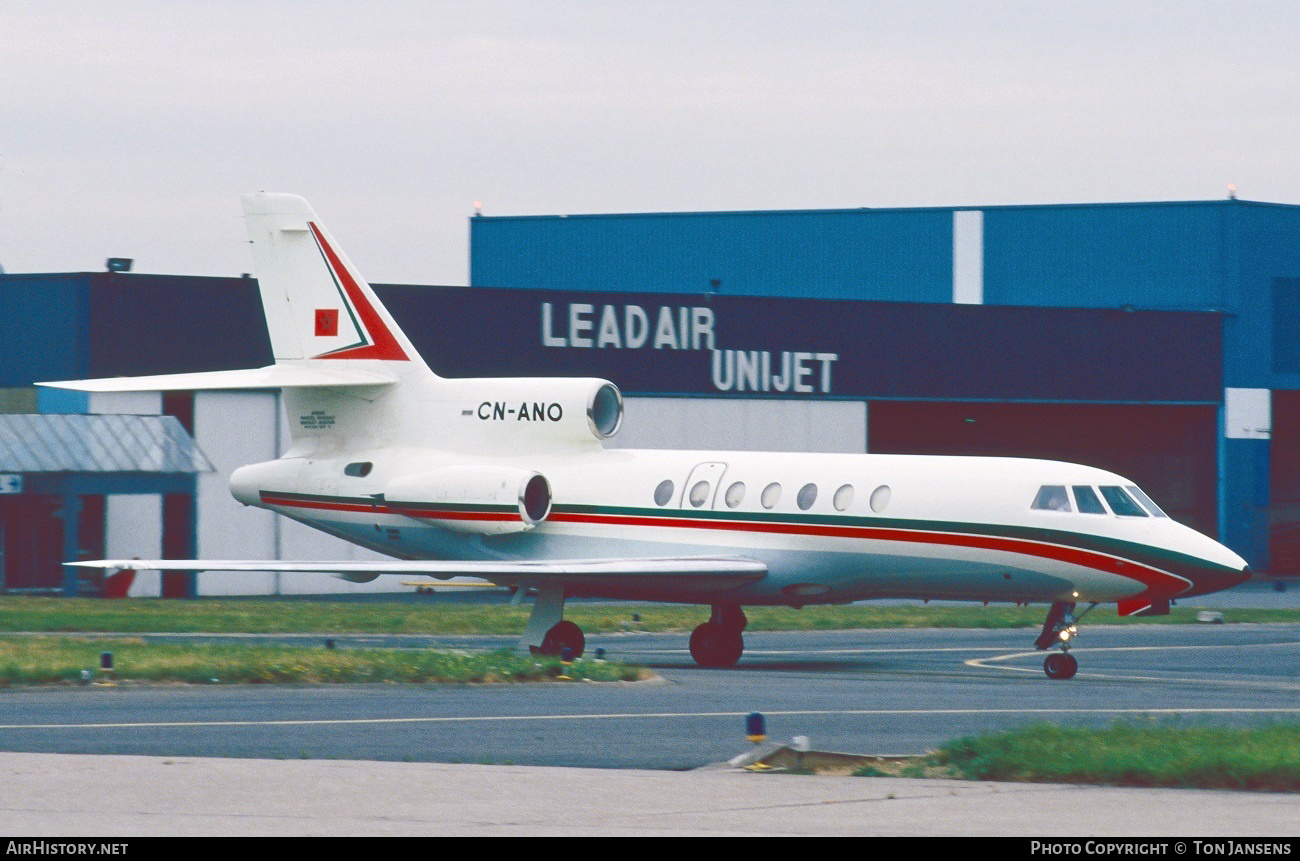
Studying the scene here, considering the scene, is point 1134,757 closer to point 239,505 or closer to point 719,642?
point 719,642

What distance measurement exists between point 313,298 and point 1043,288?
126 ft

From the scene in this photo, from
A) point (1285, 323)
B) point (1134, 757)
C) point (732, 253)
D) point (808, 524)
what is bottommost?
point (1134, 757)

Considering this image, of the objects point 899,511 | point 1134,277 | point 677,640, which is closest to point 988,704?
point 899,511

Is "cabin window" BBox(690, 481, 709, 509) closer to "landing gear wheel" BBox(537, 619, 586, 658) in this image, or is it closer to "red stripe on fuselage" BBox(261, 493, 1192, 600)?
"red stripe on fuselage" BBox(261, 493, 1192, 600)

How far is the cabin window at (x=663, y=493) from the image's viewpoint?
3012 centimetres

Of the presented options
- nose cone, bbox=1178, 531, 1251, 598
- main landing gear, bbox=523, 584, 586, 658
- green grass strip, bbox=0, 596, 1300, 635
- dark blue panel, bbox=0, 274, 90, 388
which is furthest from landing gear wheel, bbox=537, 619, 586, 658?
dark blue panel, bbox=0, 274, 90, 388

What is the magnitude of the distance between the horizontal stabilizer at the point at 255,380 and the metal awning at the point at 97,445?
44.2 feet

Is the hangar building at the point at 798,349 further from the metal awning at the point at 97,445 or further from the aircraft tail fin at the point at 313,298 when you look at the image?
the aircraft tail fin at the point at 313,298

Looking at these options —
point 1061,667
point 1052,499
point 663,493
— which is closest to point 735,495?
point 663,493

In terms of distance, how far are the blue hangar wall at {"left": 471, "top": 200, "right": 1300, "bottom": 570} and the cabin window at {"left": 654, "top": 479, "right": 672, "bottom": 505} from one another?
2514 cm

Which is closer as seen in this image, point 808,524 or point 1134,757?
point 1134,757

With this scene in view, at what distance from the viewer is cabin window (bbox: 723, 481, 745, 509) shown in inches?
1161

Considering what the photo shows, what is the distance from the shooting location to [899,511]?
27.9 meters

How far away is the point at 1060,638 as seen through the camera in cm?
2759
